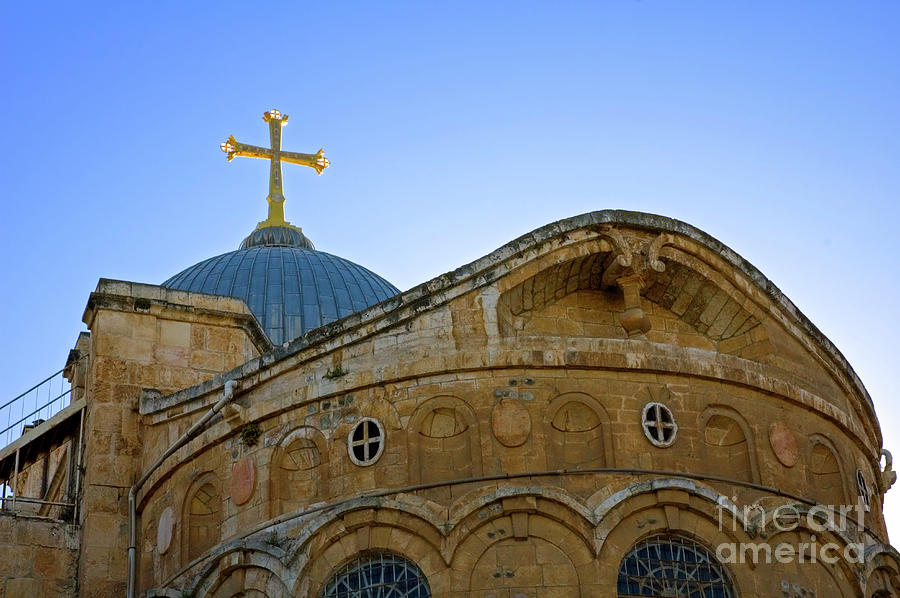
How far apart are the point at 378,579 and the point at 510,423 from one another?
2.77m

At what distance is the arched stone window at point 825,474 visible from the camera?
2342 cm

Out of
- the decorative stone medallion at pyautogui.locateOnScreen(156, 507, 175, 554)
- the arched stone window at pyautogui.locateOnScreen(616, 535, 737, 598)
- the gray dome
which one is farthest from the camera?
the gray dome

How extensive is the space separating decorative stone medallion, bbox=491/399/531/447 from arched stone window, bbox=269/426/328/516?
2436 millimetres

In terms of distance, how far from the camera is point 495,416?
22.0 metres

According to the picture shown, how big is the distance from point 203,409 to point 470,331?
436cm

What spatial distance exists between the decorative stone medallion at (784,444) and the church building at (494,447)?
4cm

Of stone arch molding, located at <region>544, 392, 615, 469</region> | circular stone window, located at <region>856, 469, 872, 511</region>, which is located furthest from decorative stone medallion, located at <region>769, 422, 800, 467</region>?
stone arch molding, located at <region>544, 392, 615, 469</region>

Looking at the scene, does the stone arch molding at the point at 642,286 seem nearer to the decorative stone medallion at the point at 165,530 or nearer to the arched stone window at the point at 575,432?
the arched stone window at the point at 575,432

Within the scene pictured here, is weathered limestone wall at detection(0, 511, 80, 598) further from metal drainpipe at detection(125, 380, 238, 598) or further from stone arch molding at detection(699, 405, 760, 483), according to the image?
stone arch molding at detection(699, 405, 760, 483)

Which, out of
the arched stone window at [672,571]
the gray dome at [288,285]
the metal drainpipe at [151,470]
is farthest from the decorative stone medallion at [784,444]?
the gray dome at [288,285]

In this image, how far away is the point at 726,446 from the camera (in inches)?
899

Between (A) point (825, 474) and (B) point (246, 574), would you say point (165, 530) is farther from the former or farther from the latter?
(A) point (825, 474)

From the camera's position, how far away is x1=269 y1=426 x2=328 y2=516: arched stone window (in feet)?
Answer: 72.7

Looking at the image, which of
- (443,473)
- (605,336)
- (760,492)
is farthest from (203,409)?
(760,492)
